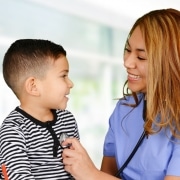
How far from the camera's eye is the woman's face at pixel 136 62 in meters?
1.20

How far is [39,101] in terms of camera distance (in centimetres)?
117

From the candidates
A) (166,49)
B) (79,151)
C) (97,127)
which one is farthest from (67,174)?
(97,127)

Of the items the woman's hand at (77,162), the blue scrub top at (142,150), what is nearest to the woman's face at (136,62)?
the blue scrub top at (142,150)

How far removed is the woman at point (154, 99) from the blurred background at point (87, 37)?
1878mm

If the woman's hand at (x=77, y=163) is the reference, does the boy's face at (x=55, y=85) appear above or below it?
above

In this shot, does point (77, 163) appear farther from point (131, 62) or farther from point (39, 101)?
point (131, 62)

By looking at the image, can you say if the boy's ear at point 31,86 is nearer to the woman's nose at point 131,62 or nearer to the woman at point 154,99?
the woman at point 154,99

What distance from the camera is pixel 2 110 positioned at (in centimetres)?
299

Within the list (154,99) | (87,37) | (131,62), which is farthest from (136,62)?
(87,37)

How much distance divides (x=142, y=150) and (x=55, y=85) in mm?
336

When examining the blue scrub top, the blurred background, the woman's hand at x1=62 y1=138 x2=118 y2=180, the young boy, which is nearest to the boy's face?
the young boy

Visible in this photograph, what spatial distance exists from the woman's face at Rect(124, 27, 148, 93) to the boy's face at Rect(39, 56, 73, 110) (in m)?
0.20

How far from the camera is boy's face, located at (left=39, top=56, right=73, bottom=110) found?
117 cm

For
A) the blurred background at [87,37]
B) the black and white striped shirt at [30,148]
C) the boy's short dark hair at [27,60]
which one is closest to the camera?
→ the black and white striped shirt at [30,148]
